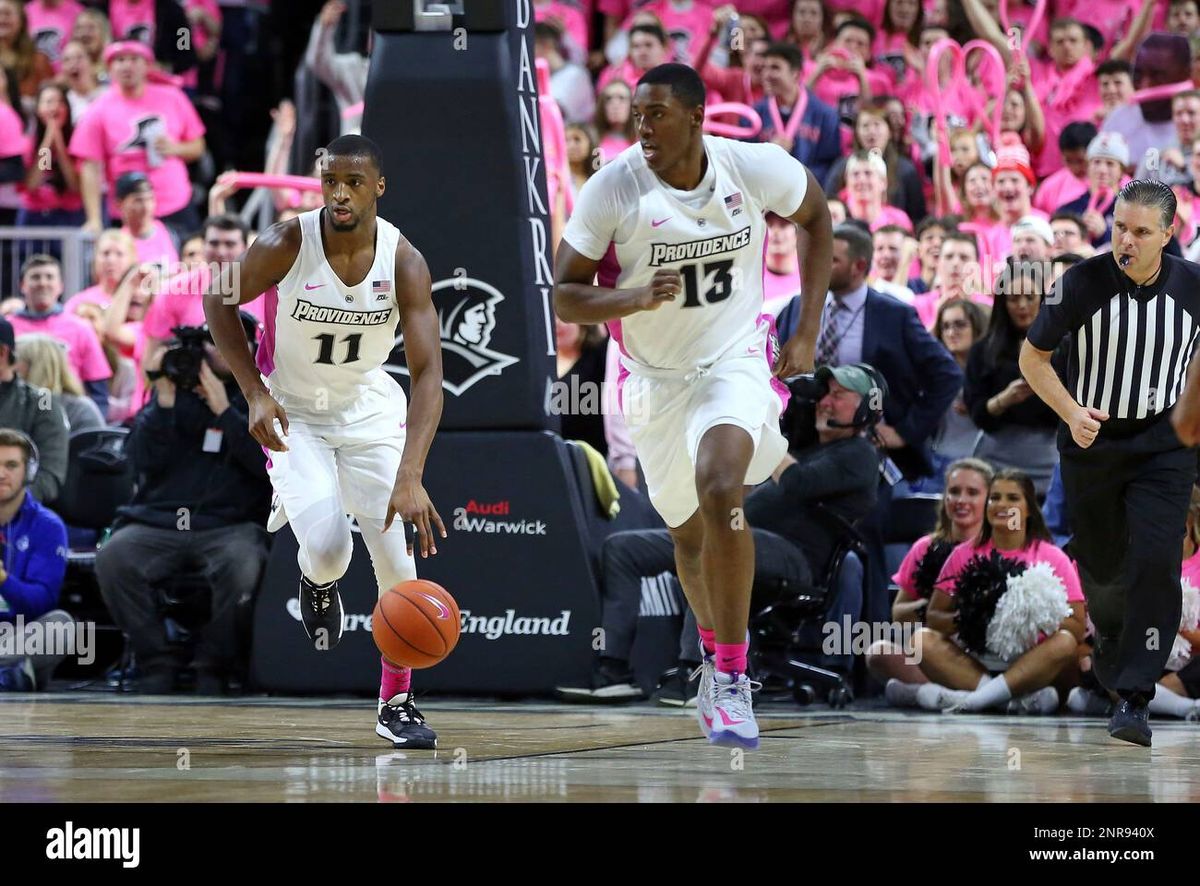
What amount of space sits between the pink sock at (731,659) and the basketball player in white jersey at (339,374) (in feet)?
3.58

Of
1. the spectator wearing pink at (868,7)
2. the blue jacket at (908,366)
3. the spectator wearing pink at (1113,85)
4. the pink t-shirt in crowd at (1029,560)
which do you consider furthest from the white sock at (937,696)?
the spectator wearing pink at (868,7)

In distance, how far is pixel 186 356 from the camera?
957 centimetres

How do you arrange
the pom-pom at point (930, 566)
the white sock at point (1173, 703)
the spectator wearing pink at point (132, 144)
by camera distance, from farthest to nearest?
the spectator wearing pink at point (132, 144), the pom-pom at point (930, 566), the white sock at point (1173, 703)

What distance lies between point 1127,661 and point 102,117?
956 cm

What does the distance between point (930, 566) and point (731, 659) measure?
301cm

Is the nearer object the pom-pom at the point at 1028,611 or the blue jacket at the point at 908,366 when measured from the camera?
the pom-pom at the point at 1028,611

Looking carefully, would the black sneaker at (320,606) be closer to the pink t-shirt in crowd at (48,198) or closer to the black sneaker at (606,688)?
the black sneaker at (606,688)

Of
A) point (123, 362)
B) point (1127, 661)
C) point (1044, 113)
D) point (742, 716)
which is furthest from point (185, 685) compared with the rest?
point (1044, 113)

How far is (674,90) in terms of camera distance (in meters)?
6.32

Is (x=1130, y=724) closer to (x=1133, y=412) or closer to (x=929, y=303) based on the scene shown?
(x=1133, y=412)

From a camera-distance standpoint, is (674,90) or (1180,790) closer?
(1180,790)

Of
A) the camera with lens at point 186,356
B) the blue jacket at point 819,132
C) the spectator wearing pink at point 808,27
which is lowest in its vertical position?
the camera with lens at point 186,356

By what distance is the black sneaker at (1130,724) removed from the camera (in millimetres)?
6867
